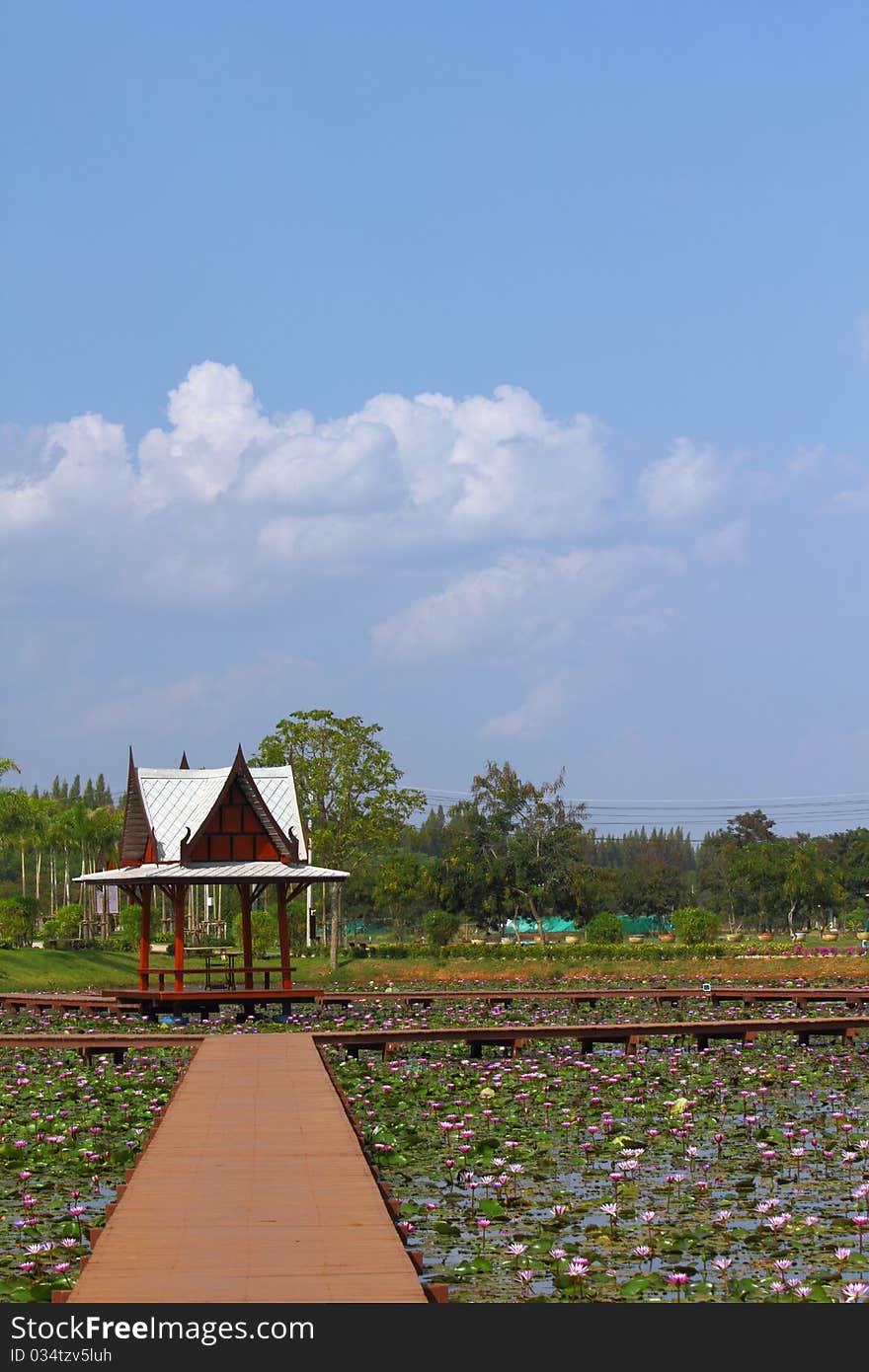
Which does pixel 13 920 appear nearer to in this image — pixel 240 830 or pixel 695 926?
pixel 240 830

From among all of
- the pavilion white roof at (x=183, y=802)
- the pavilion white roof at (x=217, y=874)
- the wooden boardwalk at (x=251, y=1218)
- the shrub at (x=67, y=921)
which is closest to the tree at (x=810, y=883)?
the shrub at (x=67, y=921)

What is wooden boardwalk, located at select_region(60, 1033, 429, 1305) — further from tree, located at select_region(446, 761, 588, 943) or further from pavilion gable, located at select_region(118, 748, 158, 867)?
tree, located at select_region(446, 761, 588, 943)

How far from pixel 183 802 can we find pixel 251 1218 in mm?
22026

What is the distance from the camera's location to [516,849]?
226ft

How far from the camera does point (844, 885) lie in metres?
87.7

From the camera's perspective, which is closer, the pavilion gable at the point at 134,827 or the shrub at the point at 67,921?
the pavilion gable at the point at 134,827

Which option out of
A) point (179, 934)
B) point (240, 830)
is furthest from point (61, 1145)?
point (240, 830)

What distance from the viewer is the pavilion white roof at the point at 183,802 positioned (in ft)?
97.0

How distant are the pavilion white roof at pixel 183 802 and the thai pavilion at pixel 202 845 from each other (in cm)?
2

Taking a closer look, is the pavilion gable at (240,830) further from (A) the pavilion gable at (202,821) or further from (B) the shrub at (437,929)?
(B) the shrub at (437,929)

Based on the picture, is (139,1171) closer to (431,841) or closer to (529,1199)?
(529,1199)

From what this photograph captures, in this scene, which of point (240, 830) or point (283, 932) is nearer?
point (240, 830)
